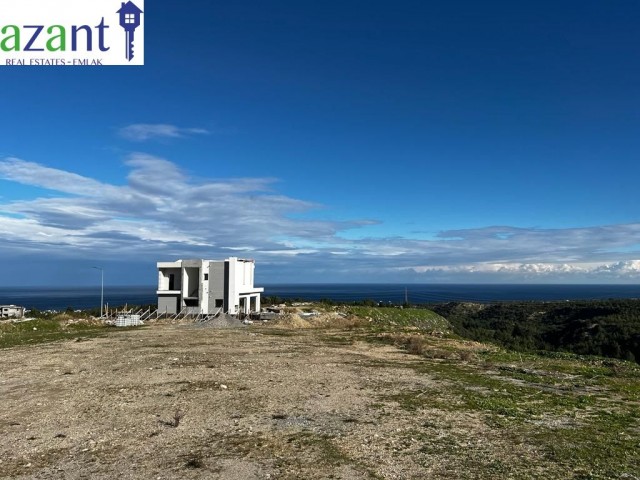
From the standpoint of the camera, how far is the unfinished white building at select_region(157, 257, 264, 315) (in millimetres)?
48281

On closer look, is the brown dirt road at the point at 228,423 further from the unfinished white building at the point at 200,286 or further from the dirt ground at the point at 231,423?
the unfinished white building at the point at 200,286

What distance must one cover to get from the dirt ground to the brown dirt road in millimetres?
35

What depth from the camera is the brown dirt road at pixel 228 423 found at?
7.93 meters

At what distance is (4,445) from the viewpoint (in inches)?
355

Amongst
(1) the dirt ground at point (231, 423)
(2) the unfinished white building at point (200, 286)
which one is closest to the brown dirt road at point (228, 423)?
(1) the dirt ground at point (231, 423)

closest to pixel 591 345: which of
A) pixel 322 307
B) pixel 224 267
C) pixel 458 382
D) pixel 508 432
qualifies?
pixel 322 307

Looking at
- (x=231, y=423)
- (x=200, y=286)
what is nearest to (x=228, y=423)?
(x=231, y=423)

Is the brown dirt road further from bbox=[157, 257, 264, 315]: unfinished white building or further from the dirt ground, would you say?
bbox=[157, 257, 264, 315]: unfinished white building

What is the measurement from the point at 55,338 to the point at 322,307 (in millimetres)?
34605

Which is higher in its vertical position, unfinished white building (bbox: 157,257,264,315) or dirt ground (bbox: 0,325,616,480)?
unfinished white building (bbox: 157,257,264,315)

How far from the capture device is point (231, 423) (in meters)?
10.5

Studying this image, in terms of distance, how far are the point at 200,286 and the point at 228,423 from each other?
39200 millimetres

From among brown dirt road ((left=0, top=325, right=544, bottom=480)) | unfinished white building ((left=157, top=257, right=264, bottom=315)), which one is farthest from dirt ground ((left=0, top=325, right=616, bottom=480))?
unfinished white building ((left=157, top=257, right=264, bottom=315))

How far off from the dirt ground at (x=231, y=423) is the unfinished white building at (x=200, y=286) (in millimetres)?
28554
